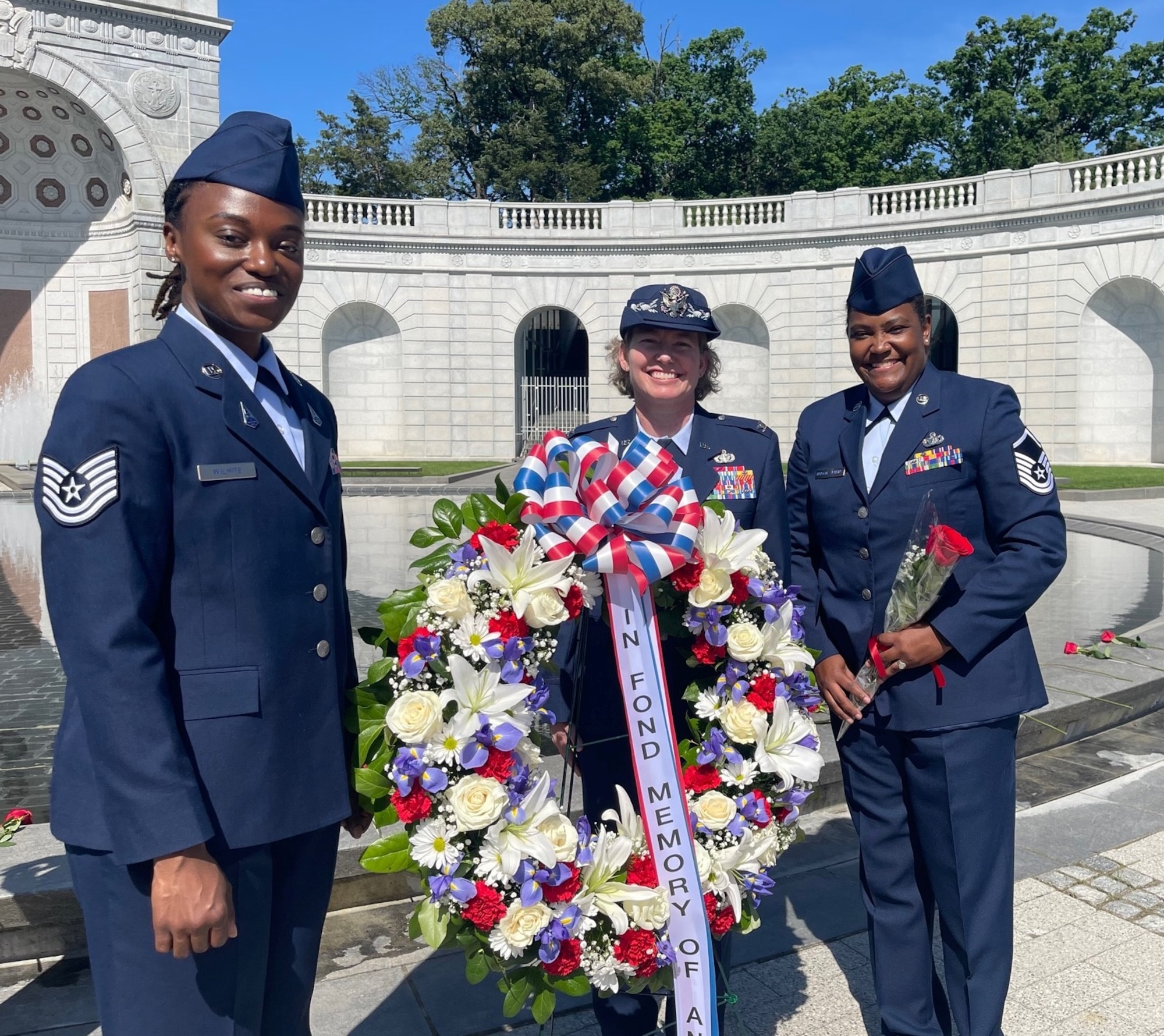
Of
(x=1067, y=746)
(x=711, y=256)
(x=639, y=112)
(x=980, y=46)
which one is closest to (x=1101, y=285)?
(x=711, y=256)

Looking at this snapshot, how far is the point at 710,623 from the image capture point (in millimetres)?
2350

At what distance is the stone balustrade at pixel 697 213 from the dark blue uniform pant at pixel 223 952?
74.3ft

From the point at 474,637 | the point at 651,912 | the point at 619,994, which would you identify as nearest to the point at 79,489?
the point at 474,637

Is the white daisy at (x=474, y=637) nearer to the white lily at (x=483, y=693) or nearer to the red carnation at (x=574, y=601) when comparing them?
the white lily at (x=483, y=693)

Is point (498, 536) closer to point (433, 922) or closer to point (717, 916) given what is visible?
point (433, 922)

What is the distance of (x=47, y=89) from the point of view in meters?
19.9

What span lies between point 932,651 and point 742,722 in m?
0.58

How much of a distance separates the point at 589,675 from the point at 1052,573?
4.10 ft

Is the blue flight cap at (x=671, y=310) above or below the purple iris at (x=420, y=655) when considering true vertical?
above

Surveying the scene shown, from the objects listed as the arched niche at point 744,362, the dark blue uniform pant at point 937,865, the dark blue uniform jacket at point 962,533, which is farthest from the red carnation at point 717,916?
the arched niche at point 744,362

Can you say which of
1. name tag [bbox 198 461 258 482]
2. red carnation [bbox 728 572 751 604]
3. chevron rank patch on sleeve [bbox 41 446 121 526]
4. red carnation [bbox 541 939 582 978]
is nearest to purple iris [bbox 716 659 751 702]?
red carnation [bbox 728 572 751 604]

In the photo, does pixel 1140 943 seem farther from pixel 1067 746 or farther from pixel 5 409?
pixel 5 409

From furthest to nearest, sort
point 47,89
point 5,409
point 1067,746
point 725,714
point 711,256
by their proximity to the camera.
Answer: point 711,256 → point 5,409 → point 47,89 → point 1067,746 → point 725,714

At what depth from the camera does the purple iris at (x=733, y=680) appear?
7.79ft
